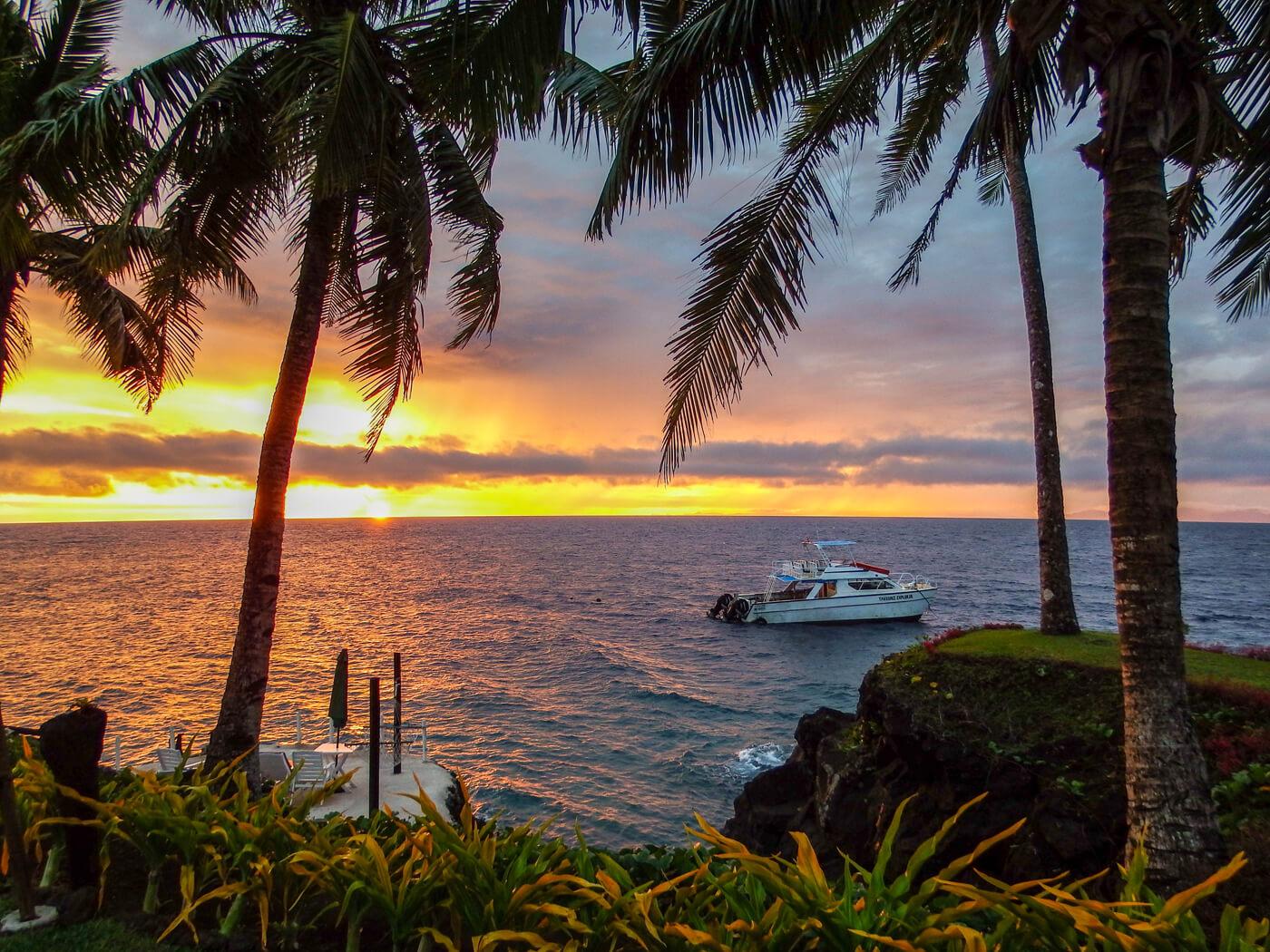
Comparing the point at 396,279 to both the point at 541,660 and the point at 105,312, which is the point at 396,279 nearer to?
the point at 105,312

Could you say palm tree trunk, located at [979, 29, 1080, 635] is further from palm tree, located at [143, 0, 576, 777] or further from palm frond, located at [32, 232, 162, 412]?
palm frond, located at [32, 232, 162, 412]

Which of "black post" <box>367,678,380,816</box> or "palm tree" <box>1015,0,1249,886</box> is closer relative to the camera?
"palm tree" <box>1015,0,1249,886</box>

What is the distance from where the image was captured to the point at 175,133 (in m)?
7.48

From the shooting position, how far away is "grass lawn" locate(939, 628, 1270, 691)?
988cm

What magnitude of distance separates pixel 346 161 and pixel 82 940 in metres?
6.00

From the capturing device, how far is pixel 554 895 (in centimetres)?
348

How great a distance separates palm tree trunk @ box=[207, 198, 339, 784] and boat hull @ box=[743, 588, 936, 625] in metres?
37.5

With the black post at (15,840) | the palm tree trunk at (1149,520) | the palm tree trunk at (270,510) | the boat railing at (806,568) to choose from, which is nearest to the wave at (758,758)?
the palm tree trunk at (270,510)

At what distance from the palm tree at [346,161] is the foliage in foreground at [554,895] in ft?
12.3

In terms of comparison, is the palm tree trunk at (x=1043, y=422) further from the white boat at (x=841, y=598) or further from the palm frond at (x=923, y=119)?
the white boat at (x=841, y=598)

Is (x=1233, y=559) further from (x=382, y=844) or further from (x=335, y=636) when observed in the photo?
(x=382, y=844)

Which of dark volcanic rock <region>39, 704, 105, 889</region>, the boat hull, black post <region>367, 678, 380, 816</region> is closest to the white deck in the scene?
black post <region>367, 678, 380, 816</region>

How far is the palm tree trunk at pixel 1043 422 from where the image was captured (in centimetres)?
1295

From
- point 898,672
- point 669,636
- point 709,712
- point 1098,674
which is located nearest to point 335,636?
point 669,636
